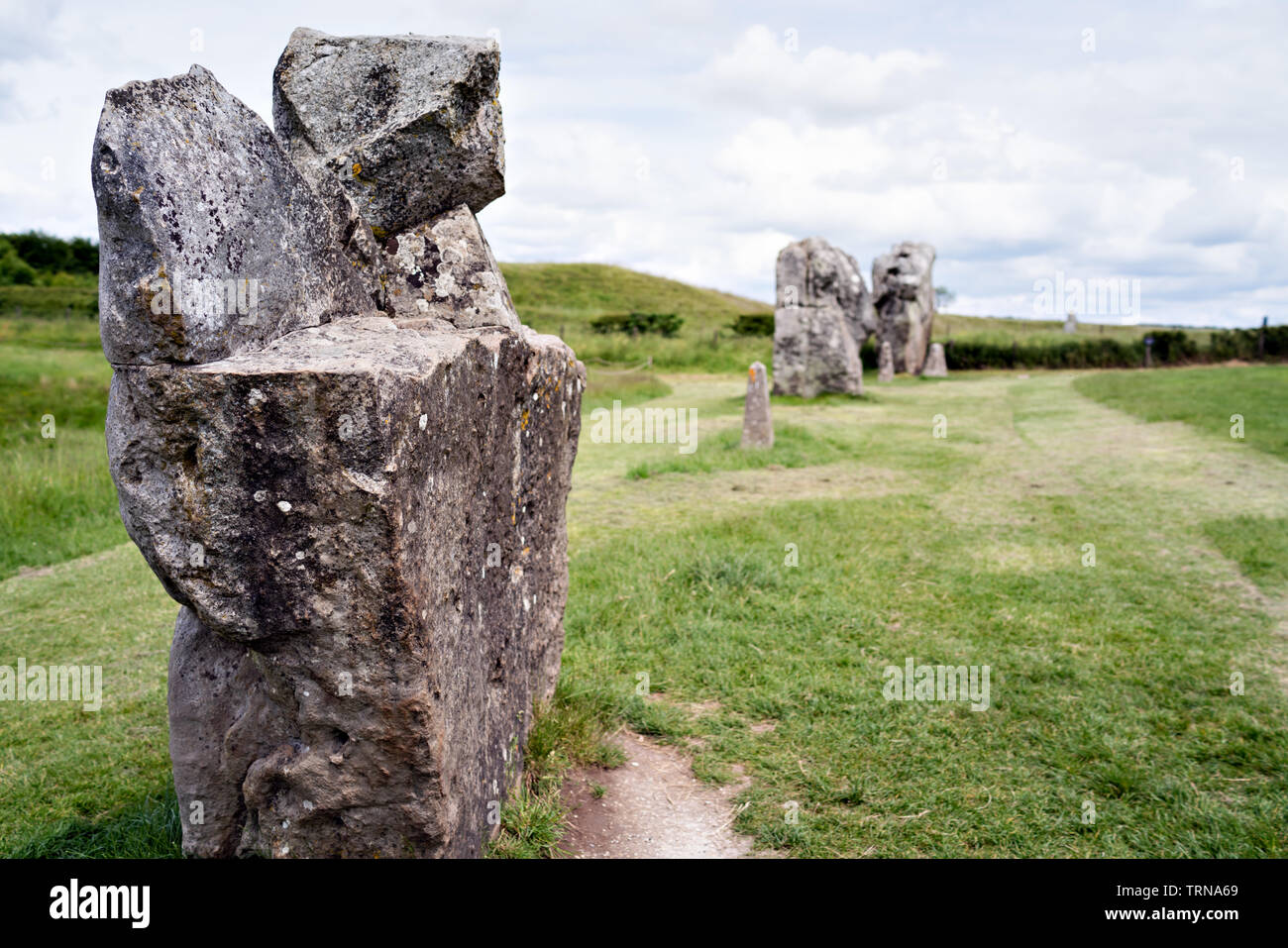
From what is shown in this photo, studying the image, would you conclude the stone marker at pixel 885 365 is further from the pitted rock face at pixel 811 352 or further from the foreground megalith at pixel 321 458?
the foreground megalith at pixel 321 458

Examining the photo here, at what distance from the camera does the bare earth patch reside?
430cm

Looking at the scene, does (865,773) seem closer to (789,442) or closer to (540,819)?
(540,819)

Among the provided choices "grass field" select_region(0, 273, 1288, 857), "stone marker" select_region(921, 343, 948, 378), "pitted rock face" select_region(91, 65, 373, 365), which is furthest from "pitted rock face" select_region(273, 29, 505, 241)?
"stone marker" select_region(921, 343, 948, 378)

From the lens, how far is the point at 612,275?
7644cm

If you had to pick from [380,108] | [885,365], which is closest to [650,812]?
[380,108]

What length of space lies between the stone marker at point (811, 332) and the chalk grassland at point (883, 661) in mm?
10207

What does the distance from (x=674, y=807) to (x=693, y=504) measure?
6.87 m

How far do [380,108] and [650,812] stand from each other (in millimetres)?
3536

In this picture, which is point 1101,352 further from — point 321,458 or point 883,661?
point 321,458

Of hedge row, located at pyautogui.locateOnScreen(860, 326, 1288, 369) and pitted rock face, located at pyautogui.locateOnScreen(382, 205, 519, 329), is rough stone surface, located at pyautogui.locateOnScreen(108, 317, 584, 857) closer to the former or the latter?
pitted rock face, located at pyautogui.locateOnScreen(382, 205, 519, 329)

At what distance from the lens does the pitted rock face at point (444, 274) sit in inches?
161

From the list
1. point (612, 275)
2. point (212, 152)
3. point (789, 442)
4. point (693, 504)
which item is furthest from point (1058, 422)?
point (612, 275)

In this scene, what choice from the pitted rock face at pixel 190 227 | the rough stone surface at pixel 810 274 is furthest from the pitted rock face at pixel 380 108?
the rough stone surface at pixel 810 274

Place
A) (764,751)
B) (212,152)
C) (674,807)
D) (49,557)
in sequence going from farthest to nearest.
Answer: (49,557) < (764,751) < (674,807) < (212,152)
